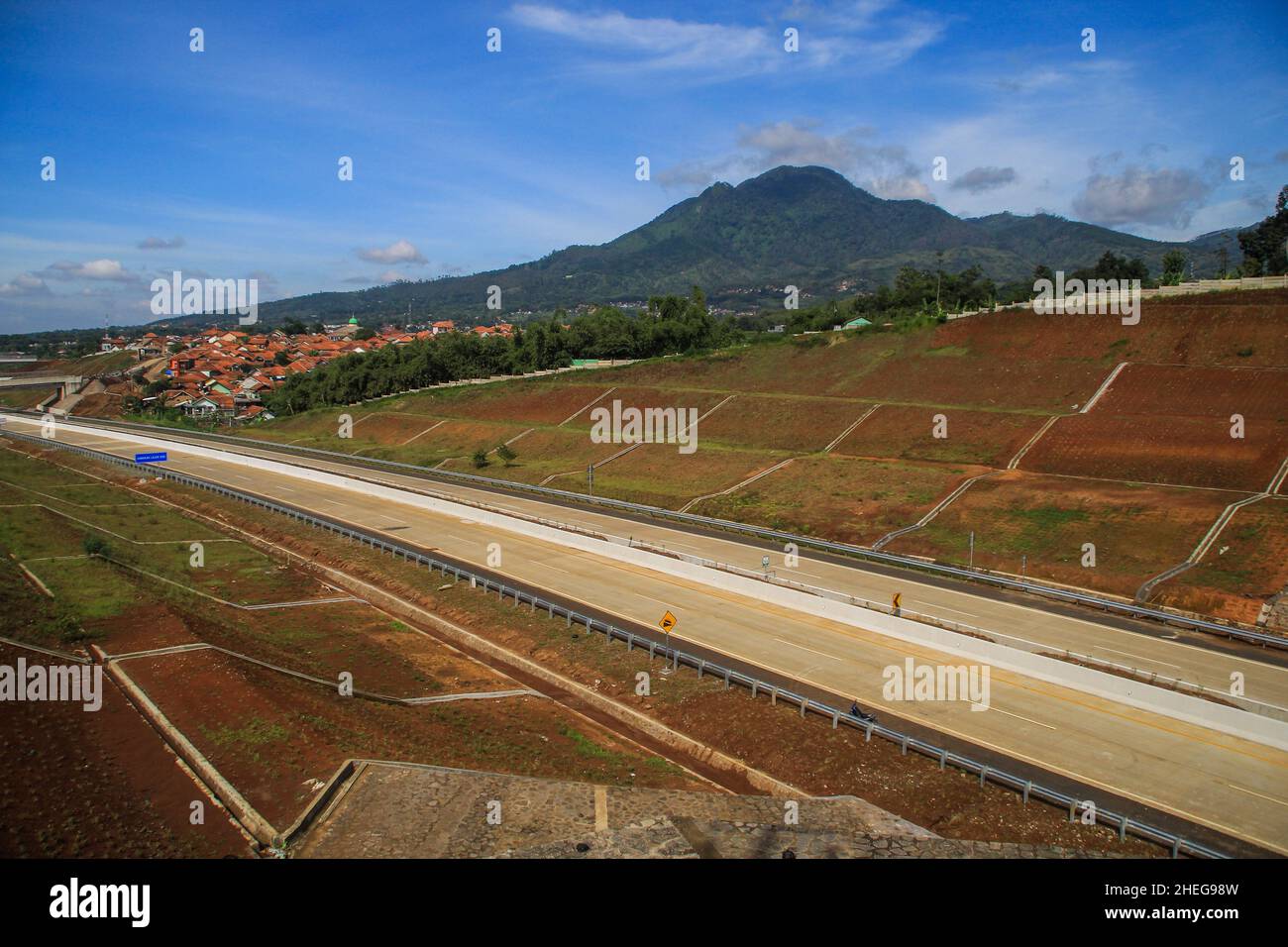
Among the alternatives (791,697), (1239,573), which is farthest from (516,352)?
(791,697)

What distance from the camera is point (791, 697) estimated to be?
2380 centimetres

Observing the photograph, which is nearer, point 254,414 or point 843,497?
point 843,497

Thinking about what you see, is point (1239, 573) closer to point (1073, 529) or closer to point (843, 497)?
point (1073, 529)

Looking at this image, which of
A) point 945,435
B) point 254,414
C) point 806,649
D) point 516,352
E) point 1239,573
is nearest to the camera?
point 806,649

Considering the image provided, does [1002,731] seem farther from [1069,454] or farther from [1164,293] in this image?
[1164,293]

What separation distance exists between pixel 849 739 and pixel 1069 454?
3821 cm

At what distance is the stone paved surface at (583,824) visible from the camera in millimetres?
14578

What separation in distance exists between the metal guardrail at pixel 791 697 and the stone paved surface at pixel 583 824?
10.4ft

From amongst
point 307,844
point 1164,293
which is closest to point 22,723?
point 307,844

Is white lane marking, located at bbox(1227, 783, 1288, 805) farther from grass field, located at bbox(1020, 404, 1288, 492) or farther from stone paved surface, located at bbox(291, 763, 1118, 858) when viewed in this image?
grass field, located at bbox(1020, 404, 1288, 492)

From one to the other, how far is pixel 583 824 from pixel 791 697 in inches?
341

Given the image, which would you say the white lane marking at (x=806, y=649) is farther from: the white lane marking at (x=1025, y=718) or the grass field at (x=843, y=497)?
the grass field at (x=843, y=497)

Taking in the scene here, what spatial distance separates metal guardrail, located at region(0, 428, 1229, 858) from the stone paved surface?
317cm
